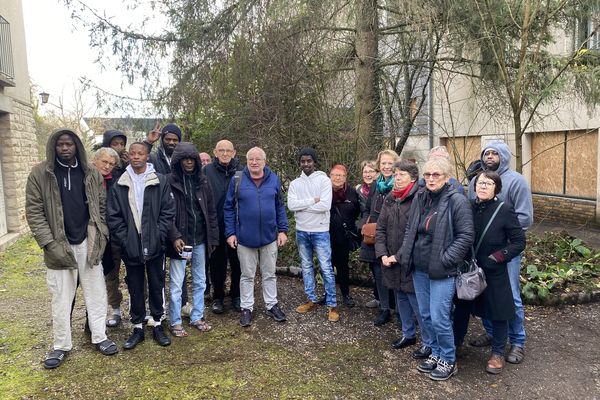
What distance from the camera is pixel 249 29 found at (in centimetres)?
791

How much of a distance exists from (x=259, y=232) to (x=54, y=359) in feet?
7.02

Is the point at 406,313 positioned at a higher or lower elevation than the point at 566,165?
lower

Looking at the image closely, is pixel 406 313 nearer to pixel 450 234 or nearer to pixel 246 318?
pixel 450 234

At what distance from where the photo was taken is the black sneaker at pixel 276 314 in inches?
194

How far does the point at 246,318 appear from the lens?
483 centimetres

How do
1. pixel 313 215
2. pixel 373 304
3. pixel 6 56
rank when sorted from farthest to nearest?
1. pixel 6 56
2. pixel 373 304
3. pixel 313 215

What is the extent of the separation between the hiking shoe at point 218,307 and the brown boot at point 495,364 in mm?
2793

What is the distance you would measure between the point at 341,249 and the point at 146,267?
7.06ft

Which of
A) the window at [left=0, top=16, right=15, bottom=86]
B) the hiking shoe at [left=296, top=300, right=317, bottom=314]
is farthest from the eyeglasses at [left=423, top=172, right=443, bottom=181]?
the window at [left=0, top=16, right=15, bottom=86]

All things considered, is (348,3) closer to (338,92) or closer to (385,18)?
(385,18)

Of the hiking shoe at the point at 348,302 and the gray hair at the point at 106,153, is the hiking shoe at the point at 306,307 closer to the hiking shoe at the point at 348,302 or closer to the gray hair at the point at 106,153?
the hiking shoe at the point at 348,302

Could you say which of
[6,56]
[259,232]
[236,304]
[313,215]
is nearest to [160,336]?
[236,304]

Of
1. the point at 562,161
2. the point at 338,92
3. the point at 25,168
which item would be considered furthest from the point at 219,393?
the point at 562,161

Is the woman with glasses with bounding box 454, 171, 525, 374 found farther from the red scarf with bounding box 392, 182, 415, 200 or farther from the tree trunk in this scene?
the tree trunk
